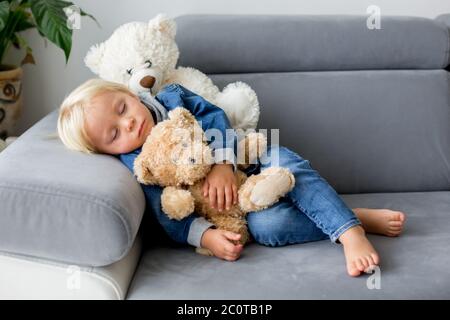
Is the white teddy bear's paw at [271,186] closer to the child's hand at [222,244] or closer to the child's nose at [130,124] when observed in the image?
the child's hand at [222,244]

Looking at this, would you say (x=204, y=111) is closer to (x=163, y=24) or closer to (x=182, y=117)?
(x=182, y=117)

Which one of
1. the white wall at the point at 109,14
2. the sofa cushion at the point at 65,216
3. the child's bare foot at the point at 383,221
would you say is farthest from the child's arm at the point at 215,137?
the white wall at the point at 109,14

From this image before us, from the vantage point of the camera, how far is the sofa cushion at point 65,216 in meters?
1.25

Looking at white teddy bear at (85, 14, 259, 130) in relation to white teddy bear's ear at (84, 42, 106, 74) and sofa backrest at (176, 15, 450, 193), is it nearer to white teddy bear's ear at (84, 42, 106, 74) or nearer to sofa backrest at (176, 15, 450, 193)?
white teddy bear's ear at (84, 42, 106, 74)

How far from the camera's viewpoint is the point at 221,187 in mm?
1447

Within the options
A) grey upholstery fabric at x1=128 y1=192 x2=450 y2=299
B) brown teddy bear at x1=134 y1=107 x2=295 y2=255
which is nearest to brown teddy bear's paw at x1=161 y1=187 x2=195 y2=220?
brown teddy bear at x1=134 y1=107 x2=295 y2=255

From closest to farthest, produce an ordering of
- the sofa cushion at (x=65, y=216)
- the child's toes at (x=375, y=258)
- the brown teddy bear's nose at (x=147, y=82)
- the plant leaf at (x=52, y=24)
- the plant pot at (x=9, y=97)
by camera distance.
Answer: the sofa cushion at (x=65, y=216), the child's toes at (x=375, y=258), the brown teddy bear's nose at (x=147, y=82), the plant leaf at (x=52, y=24), the plant pot at (x=9, y=97)

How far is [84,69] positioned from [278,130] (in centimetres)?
69

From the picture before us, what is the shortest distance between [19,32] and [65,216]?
1.01 m

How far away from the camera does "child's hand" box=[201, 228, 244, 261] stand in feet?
4.61

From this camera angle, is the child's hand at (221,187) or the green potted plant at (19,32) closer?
the child's hand at (221,187)

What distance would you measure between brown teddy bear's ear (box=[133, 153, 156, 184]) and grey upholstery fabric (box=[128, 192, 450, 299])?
0.57ft

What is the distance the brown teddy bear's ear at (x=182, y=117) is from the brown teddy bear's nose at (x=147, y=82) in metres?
0.23

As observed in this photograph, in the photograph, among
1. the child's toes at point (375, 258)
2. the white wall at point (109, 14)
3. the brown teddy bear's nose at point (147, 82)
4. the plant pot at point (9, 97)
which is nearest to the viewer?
the child's toes at point (375, 258)
